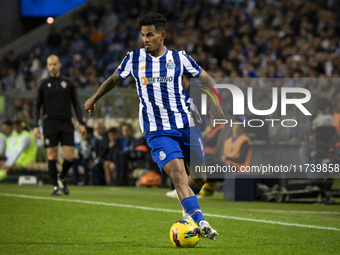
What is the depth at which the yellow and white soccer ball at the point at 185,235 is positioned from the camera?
15.8 ft

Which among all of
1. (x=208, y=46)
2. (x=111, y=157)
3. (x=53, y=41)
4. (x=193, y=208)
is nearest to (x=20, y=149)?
(x=111, y=157)

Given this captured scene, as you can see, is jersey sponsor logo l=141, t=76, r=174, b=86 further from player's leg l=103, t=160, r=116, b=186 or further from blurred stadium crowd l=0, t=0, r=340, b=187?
player's leg l=103, t=160, r=116, b=186

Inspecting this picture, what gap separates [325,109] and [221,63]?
281 inches

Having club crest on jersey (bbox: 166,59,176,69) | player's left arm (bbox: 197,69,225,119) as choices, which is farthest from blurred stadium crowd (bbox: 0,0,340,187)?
club crest on jersey (bbox: 166,59,176,69)

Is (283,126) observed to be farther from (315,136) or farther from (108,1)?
(108,1)

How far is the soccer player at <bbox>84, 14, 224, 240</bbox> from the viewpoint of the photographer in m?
5.20

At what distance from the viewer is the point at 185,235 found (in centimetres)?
483

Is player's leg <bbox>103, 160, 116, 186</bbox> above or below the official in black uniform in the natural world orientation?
below

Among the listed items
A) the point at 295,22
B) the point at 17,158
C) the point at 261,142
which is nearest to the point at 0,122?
the point at 17,158

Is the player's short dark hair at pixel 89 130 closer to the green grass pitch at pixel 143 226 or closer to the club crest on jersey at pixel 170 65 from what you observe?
the green grass pitch at pixel 143 226

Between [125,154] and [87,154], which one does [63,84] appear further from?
[87,154]

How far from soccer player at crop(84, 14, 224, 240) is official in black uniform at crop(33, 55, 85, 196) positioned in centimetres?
412

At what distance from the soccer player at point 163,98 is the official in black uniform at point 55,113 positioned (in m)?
4.12

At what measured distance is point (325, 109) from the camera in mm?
10102
